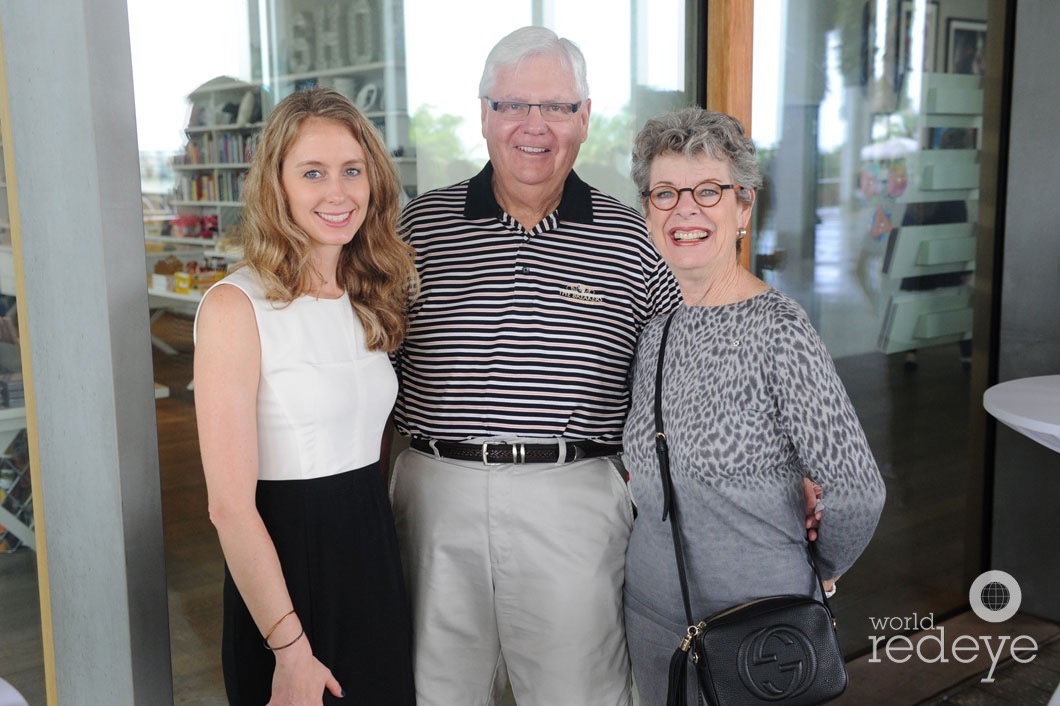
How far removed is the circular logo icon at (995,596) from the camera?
411cm

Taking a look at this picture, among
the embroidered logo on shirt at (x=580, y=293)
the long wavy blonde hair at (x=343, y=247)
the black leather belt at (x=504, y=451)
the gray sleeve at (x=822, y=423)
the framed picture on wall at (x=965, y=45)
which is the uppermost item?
the framed picture on wall at (x=965, y=45)

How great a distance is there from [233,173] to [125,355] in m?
0.44

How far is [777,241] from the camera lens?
3.34 meters

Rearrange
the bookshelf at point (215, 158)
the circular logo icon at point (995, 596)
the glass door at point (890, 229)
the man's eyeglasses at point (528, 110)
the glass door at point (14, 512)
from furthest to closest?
1. the circular logo icon at point (995, 596)
2. the glass door at point (890, 229)
3. the man's eyeglasses at point (528, 110)
4. the bookshelf at point (215, 158)
5. the glass door at point (14, 512)

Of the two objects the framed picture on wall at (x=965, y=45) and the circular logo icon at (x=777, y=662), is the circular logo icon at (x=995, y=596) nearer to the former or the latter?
the framed picture on wall at (x=965, y=45)

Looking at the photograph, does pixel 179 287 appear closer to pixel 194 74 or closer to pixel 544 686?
pixel 194 74

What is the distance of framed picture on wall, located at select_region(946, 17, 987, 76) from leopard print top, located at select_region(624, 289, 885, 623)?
98.4 inches

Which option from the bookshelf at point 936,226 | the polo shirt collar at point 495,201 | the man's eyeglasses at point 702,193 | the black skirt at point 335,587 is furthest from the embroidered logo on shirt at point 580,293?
the bookshelf at point 936,226

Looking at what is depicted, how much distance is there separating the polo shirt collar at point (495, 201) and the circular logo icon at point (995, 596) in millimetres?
2896

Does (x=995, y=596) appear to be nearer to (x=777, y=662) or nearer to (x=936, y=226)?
(x=936, y=226)

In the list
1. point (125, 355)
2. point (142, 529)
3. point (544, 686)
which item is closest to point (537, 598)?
point (544, 686)

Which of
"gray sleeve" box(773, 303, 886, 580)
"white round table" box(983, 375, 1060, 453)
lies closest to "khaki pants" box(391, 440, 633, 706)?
"gray sleeve" box(773, 303, 886, 580)

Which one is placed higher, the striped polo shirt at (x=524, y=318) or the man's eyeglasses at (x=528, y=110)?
the man's eyeglasses at (x=528, y=110)

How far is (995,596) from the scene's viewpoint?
4.15 meters
